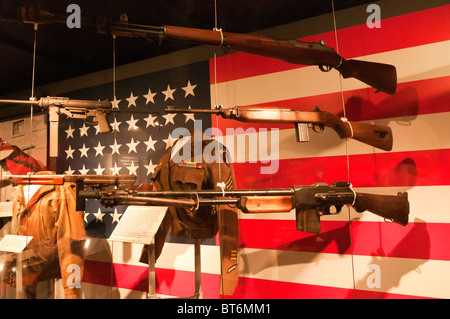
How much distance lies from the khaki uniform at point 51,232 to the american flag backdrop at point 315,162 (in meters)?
0.09

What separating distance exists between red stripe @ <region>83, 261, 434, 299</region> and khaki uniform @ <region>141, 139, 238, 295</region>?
13 cm

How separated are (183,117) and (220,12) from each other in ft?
2.18

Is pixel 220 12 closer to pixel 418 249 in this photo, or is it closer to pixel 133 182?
pixel 133 182

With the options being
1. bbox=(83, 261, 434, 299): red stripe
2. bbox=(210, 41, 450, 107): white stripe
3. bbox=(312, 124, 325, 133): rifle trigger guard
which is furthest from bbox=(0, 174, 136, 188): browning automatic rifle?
bbox=(312, 124, 325, 133): rifle trigger guard

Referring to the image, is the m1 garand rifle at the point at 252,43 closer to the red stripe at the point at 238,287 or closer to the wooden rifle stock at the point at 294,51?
the wooden rifle stock at the point at 294,51

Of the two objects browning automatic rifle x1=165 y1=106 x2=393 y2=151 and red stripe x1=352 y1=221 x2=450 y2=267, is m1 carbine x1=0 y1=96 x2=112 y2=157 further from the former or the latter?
red stripe x1=352 y1=221 x2=450 y2=267

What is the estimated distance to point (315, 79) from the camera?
2.02 meters

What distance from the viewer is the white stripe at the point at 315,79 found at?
5.99 ft

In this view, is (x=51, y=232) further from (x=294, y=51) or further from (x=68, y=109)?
(x=294, y=51)

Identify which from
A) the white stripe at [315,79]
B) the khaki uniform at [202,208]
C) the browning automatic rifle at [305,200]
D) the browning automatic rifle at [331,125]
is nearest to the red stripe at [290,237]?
the khaki uniform at [202,208]

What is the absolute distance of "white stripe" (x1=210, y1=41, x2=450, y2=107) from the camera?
183 centimetres

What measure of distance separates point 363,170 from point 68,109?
5.81 feet
